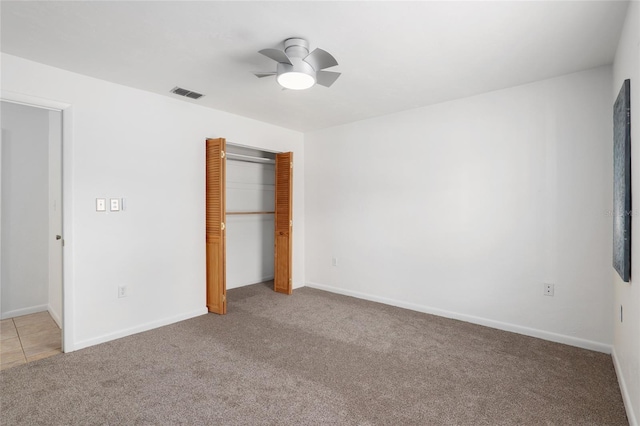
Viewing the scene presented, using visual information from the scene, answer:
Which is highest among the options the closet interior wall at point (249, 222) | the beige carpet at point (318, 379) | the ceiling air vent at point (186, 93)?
the ceiling air vent at point (186, 93)

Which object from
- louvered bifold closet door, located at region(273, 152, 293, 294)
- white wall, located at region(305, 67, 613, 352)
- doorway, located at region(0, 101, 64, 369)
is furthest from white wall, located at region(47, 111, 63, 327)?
white wall, located at region(305, 67, 613, 352)

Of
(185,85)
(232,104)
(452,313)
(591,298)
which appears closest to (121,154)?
(185,85)

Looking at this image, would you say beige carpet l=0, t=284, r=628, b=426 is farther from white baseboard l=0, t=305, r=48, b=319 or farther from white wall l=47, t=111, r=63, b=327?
white baseboard l=0, t=305, r=48, b=319

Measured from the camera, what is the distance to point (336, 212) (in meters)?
4.90

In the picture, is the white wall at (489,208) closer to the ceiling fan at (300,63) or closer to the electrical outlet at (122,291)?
the ceiling fan at (300,63)

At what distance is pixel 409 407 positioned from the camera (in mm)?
2076

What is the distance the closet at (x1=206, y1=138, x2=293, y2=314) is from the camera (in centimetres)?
386

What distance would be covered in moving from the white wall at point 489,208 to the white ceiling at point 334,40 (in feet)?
1.47

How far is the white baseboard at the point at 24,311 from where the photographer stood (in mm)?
3780

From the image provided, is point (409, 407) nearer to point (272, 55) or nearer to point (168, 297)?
point (272, 55)

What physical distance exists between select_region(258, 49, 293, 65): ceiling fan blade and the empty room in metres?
0.02

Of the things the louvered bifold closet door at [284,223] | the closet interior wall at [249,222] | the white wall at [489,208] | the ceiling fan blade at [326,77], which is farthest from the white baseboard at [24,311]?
the ceiling fan blade at [326,77]

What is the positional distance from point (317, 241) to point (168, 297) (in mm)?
2290

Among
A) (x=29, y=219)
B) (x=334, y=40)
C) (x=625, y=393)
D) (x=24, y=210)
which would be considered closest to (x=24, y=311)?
(x=29, y=219)
